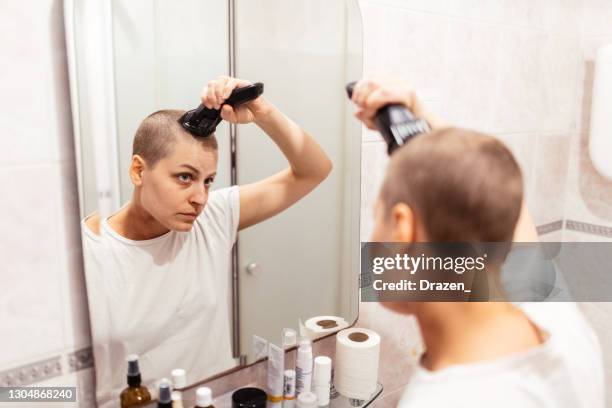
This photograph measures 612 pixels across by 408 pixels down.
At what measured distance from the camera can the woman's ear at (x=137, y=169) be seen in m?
0.84

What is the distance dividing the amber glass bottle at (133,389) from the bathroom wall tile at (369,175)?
20.8 inches

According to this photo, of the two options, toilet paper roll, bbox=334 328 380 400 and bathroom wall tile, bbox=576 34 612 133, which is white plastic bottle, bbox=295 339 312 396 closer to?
toilet paper roll, bbox=334 328 380 400

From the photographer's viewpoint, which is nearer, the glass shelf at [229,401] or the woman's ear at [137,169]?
the woman's ear at [137,169]

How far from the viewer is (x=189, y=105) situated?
2.85 feet

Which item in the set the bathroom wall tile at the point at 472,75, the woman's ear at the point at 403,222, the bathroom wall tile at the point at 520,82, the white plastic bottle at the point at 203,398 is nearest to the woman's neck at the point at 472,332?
the woman's ear at the point at 403,222

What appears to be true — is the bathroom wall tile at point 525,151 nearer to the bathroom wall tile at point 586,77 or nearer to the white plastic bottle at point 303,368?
the bathroom wall tile at point 586,77

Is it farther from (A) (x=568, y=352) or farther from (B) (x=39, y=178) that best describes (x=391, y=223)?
(B) (x=39, y=178)

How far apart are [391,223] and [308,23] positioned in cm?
57

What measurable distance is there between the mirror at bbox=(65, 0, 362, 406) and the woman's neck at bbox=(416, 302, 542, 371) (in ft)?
1.41

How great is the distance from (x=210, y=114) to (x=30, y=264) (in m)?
0.34

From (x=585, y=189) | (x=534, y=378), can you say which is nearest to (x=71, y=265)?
(x=534, y=378)

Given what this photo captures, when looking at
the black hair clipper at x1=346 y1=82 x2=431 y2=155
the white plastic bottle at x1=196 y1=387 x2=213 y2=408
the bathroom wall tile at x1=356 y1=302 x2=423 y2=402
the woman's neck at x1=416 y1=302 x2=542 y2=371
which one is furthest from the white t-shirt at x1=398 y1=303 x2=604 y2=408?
the bathroom wall tile at x1=356 y1=302 x2=423 y2=402

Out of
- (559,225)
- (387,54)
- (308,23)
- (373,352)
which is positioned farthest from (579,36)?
(373,352)

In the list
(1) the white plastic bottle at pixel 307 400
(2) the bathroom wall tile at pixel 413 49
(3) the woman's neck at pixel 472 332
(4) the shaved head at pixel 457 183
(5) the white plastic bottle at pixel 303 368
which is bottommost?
(1) the white plastic bottle at pixel 307 400
